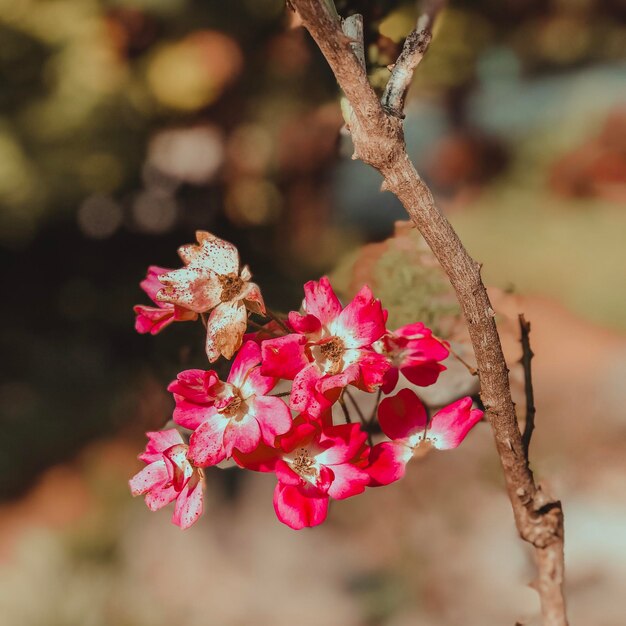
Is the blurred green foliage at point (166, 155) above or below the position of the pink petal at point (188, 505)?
above

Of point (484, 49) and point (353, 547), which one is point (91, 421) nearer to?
point (353, 547)

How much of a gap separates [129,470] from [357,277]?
13.0 inches

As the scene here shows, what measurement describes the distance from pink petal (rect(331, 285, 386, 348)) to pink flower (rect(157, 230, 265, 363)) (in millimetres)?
60

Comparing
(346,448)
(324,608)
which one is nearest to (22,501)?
(324,608)

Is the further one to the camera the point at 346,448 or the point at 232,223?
the point at 232,223

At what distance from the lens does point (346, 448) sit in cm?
48

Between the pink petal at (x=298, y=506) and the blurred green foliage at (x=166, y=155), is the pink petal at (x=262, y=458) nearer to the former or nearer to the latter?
the pink petal at (x=298, y=506)

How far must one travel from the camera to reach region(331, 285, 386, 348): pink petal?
0.46 m

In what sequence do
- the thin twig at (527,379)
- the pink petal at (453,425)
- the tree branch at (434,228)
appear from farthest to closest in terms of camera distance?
the thin twig at (527,379) → the pink petal at (453,425) → the tree branch at (434,228)

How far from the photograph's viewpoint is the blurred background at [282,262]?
2.26ft

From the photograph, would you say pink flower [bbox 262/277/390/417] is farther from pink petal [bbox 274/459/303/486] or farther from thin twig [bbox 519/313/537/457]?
thin twig [bbox 519/313/537/457]

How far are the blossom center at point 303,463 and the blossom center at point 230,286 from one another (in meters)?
0.12

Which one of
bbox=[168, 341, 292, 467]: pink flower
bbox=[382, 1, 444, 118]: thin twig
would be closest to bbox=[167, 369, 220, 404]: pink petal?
bbox=[168, 341, 292, 467]: pink flower

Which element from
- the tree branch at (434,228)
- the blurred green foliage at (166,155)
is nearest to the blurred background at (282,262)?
the blurred green foliage at (166,155)
